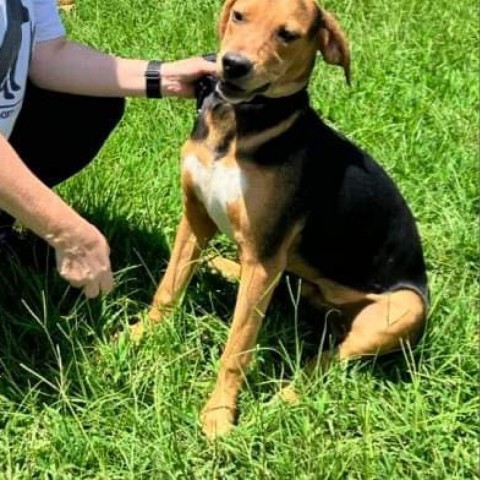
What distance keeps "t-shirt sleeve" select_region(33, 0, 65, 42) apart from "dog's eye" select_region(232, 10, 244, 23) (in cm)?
76

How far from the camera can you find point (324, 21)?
3.01 meters

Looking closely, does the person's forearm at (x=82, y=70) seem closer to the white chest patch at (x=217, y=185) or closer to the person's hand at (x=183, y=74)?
the person's hand at (x=183, y=74)

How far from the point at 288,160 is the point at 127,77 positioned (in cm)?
76

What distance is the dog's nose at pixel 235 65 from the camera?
283cm

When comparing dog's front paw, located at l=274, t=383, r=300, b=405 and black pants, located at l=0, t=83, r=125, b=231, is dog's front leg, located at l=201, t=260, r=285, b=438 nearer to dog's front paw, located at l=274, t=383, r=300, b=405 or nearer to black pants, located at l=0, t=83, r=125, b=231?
dog's front paw, located at l=274, t=383, r=300, b=405

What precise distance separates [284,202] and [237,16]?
0.58 metres

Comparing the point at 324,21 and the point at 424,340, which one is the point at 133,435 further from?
the point at 324,21

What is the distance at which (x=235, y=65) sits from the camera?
9.31 ft

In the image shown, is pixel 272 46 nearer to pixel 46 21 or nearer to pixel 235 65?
pixel 235 65

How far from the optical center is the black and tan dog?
2.95 metres

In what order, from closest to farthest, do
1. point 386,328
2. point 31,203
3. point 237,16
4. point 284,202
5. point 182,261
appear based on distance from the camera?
point 31,203
point 237,16
point 284,202
point 386,328
point 182,261

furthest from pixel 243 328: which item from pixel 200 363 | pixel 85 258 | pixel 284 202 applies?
pixel 85 258

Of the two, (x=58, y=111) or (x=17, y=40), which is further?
(x=58, y=111)

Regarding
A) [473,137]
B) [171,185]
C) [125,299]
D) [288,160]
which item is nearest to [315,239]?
[288,160]
